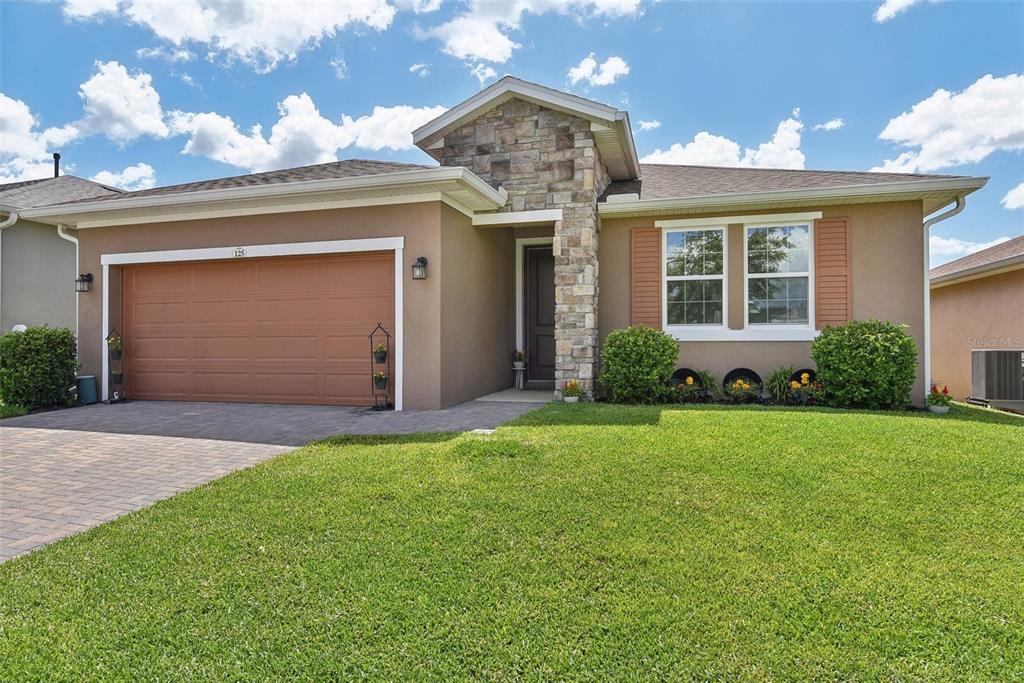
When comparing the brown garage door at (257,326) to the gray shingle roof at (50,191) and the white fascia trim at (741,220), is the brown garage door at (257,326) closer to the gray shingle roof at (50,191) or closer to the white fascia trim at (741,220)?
the gray shingle roof at (50,191)

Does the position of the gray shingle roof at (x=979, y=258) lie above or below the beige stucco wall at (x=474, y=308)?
above

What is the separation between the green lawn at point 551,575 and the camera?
6.95ft

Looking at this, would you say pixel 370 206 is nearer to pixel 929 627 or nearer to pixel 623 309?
pixel 623 309

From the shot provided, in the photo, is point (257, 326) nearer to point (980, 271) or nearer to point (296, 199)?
point (296, 199)

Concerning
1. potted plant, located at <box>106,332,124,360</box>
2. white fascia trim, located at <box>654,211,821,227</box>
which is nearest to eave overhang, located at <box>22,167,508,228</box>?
potted plant, located at <box>106,332,124,360</box>

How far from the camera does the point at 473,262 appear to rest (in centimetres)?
862

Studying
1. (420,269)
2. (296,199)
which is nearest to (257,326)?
(296,199)

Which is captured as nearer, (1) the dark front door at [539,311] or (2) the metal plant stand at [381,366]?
(2) the metal plant stand at [381,366]

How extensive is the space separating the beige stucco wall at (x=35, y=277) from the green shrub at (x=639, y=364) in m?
10.8

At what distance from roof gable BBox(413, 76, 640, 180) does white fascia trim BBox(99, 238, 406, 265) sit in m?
2.30

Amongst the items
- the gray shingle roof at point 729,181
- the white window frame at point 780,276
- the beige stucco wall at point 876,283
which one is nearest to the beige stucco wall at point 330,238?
the gray shingle roof at point 729,181

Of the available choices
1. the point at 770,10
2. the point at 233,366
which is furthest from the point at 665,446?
the point at 770,10

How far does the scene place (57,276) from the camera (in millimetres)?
11406
